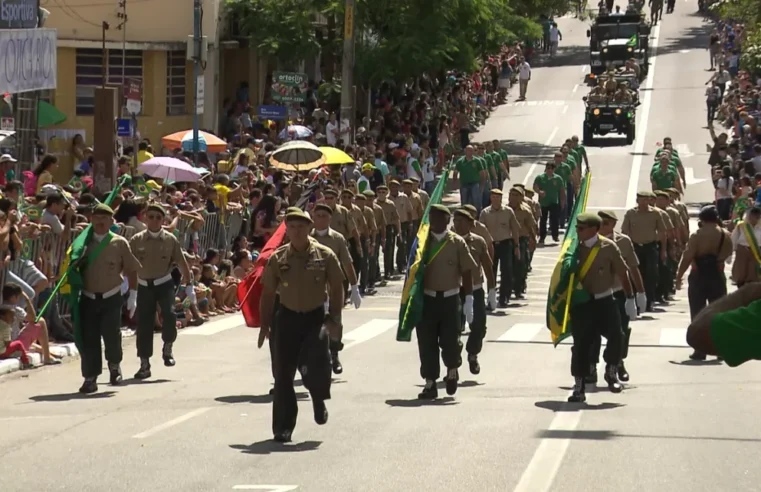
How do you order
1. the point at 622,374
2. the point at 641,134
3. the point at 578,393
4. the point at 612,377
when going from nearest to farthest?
the point at 578,393
the point at 612,377
the point at 622,374
the point at 641,134

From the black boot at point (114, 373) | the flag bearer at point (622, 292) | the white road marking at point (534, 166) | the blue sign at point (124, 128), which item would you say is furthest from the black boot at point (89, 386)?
the white road marking at point (534, 166)

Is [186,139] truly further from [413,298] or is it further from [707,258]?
[413,298]

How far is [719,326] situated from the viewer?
519 centimetres

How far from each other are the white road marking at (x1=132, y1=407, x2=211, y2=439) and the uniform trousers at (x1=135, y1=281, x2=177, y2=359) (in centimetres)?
257

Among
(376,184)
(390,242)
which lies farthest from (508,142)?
(390,242)

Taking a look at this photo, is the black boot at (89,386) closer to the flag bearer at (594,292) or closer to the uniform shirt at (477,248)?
the uniform shirt at (477,248)

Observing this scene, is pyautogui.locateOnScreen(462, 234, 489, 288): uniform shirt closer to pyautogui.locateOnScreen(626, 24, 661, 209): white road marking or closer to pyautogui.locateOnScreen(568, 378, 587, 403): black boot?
pyautogui.locateOnScreen(568, 378, 587, 403): black boot

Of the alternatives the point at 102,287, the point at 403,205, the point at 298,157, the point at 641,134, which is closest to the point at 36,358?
the point at 102,287

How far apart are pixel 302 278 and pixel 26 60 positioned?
11245 millimetres

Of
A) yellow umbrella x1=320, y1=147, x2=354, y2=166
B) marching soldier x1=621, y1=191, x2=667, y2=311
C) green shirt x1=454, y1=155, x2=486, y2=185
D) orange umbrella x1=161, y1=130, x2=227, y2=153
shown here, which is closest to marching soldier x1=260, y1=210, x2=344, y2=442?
marching soldier x1=621, y1=191, x2=667, y2=311

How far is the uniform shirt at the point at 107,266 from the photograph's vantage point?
51.9 ft

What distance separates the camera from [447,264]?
51.2ft

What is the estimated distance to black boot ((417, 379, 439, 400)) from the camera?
15.2m

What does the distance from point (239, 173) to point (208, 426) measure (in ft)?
54.7
